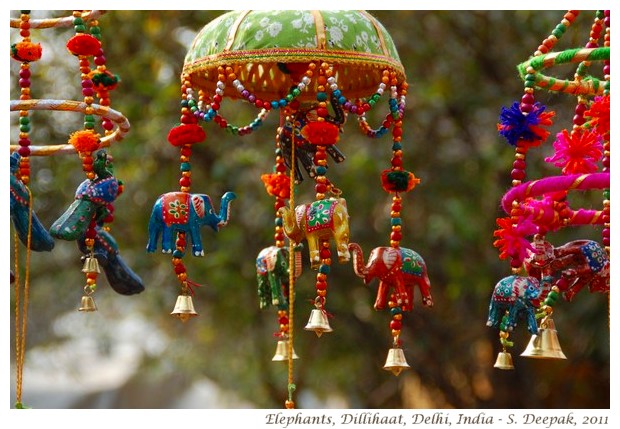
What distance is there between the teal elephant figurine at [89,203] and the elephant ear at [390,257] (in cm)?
100

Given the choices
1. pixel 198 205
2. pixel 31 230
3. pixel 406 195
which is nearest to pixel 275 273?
pixel 198 205

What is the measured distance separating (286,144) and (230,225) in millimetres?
3542

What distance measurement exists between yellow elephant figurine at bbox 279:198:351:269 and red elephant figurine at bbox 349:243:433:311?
0.19 m

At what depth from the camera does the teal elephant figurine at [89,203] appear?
153 inches

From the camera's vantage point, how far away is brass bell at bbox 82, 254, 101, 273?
3964 millimetres

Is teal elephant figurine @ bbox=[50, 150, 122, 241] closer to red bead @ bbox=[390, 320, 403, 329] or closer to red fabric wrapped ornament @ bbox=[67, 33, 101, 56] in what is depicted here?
red fabric wrapped ornament @ bbox=[67, 33, 101, 56]

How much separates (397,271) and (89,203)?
3.72 feet

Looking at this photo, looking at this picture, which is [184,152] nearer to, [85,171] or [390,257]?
[85,171]

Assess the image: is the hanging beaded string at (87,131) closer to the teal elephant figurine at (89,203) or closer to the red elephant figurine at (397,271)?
the teal elephant figurine at (89,203)

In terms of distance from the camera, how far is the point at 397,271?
408 centimetres

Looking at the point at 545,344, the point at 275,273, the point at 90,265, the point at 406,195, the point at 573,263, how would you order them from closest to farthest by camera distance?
the point at 545,344 → the point at 573,263 → the point at 90,265 → the point at 275,273 → the point at 406,195

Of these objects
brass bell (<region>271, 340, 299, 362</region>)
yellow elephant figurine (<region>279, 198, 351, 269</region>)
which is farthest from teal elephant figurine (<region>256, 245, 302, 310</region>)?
yellow elephant figurine (<region>279, 198, 351, 269</region>)
